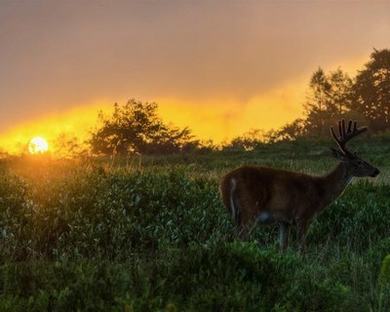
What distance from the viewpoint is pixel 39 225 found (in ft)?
35.1

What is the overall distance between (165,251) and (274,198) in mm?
3272

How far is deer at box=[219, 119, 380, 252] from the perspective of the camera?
11453 millimetres

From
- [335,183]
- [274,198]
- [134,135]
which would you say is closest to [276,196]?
[274,198]

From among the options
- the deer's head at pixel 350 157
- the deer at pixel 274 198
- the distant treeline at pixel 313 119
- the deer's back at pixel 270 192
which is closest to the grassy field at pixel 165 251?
the deer at pixel 274 198

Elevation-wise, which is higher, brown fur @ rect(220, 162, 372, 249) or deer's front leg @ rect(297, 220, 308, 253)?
brown fur @ rect(220, 162, 372, 249)

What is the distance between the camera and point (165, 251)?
29.7 feet

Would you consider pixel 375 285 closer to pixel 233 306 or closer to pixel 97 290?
pixel 233 306

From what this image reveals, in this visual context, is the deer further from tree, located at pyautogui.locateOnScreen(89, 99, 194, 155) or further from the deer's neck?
tree, located at pyautogui.locateOnScreen(89, 99, 194, 155)

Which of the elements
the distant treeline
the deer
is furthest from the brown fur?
the distant treeline

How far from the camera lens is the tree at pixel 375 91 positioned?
6906cm

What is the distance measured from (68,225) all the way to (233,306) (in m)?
4.92

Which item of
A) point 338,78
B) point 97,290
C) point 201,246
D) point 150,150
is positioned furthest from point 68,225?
point 338,78

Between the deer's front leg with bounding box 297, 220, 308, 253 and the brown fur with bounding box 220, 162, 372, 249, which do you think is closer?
the brown fur with bounding box 220, 162, 372, 249

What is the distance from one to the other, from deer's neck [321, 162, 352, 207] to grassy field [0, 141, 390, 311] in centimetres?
61
